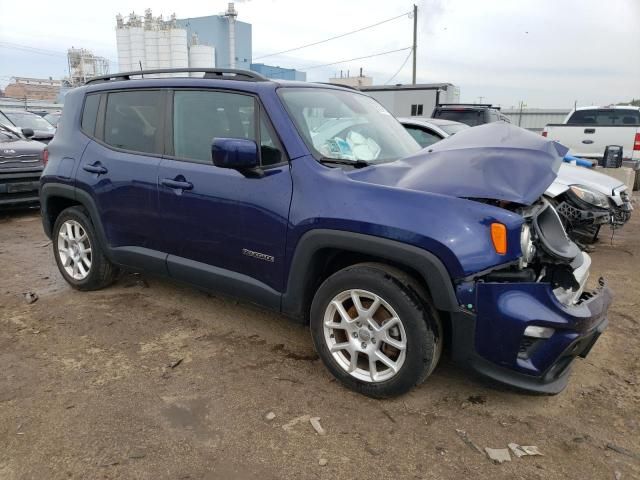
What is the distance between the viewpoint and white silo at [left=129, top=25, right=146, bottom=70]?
144 ft

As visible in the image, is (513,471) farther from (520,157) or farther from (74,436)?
(74,436)

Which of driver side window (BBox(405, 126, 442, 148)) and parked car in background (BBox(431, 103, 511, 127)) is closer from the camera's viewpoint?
driver side window (BBox(405, 126, 442, 148))

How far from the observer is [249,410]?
110 inches

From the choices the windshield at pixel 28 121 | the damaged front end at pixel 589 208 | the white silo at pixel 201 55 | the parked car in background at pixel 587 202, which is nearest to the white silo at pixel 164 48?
the white silo at pixel 201 55

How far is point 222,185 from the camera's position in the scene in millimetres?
3289

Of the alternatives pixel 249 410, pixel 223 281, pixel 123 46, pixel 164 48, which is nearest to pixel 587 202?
pixel 223 281

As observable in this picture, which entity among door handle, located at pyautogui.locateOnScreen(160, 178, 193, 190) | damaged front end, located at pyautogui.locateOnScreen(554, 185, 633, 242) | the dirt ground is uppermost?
door handle, located at pyautogui.locateOnScreen(160, 178, 193, 190)

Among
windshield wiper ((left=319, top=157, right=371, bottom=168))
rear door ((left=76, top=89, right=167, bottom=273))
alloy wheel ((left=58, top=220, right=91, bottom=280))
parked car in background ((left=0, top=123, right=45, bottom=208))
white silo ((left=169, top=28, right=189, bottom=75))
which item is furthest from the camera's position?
white silo ((left=169, top=28, right=189, bottom=75))

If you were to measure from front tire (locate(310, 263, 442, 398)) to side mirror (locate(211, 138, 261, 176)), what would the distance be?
2.80 ft

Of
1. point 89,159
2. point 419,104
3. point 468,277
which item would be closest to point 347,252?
point 468,277

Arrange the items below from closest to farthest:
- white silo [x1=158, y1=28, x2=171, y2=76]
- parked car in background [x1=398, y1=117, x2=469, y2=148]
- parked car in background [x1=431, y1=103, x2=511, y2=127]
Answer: parked car in background [x1=398, y1=117, x2=469, y2=148] → parked car in background [x1=431, y1=103, x2=511, y2=127] → white silo [x1=158, y1=28, x2=171, y2=76]

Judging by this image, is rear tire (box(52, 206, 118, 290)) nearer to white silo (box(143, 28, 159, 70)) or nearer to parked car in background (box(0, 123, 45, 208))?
parked car in background (box(0, 123, 45, 208))

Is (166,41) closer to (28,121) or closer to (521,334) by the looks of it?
(28,121)

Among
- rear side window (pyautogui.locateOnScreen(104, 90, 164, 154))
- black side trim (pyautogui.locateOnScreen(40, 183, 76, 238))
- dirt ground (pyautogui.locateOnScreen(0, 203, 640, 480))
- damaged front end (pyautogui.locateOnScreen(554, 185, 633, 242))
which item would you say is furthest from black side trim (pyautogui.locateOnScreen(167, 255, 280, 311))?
damaged front end (pyautogui.locateOnScreen(554, 185, 633, 242))
